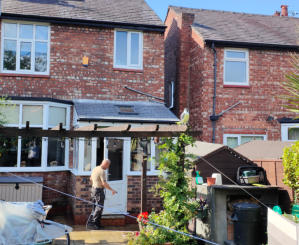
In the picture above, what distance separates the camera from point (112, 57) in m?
12.0

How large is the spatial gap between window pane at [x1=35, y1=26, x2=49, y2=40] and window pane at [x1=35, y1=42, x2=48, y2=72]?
0.20m

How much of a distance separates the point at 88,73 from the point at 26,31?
2.39 metres

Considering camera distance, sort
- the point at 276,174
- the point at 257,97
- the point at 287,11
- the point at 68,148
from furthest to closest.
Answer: the point at 287,11
the point at 257,97
the point at 68,148
the point at 276,174

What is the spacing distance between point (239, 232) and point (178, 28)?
9701 mm

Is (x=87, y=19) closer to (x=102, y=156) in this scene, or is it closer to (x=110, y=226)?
(x=102, y=156)

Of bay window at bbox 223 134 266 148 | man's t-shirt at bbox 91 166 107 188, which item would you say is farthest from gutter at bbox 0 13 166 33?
man's t-shirt at bbox 91 166 107 188

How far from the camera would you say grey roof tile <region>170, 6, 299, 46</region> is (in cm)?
1327

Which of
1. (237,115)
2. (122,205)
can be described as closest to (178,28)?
(237,115)

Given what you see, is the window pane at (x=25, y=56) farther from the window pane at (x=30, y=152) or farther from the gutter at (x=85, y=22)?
the window pane at (x=30, y=152)

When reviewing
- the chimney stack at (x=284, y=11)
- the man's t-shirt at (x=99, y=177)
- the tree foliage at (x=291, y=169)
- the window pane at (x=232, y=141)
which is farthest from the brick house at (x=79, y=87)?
the chimney stack at (x=284, y=11)

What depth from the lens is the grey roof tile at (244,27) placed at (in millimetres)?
13266

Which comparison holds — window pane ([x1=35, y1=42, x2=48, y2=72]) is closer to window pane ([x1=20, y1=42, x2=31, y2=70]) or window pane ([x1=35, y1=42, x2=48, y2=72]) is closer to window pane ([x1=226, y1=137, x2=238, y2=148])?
window pane ([x1=20, y1=42, x2=31, y2=70])

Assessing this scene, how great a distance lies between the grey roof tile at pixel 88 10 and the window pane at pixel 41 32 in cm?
43

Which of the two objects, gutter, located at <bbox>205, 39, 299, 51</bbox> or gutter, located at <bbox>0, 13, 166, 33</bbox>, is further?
gutter, located at <bbox>205, 39, 299, 51</bbox>
